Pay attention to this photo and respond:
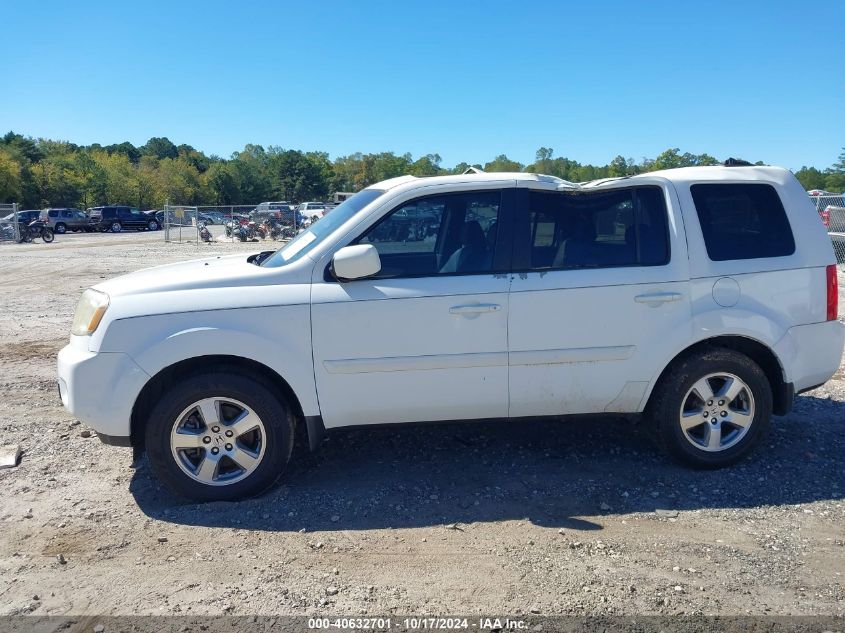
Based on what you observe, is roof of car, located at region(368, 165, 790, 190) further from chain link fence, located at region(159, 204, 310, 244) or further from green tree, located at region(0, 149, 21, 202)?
green tree, located at region(0, 149, 21, 202)

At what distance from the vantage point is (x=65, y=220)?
147 feet

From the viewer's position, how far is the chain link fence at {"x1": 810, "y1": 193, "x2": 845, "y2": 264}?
16266 mm

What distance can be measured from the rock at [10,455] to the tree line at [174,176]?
2544cm

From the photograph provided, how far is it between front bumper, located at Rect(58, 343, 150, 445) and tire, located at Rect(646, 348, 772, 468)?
3249mm

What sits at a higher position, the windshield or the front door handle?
the windshield

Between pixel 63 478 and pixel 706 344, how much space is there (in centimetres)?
434

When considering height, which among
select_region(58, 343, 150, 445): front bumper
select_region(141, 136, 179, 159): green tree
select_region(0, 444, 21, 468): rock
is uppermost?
select_region(141, 136, 179, 159): green tree

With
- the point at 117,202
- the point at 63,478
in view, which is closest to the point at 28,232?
the point at 63,478

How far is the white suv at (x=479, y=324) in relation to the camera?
13.0 ft

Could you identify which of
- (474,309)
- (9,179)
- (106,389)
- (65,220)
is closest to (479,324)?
(474,309)

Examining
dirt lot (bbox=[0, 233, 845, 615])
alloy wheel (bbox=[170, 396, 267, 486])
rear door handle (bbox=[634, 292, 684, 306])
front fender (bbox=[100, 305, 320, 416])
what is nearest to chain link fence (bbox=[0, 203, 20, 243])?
dirt lot (bbox=[0, 233, 845, 615])

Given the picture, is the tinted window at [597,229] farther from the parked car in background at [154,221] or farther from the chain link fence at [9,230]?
the parked car in background at [154,221]

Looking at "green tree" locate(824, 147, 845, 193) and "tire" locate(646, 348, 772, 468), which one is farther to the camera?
"green tree" locate(824, 147, 845, 193)

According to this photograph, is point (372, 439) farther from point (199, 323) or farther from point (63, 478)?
point (63, 478)
